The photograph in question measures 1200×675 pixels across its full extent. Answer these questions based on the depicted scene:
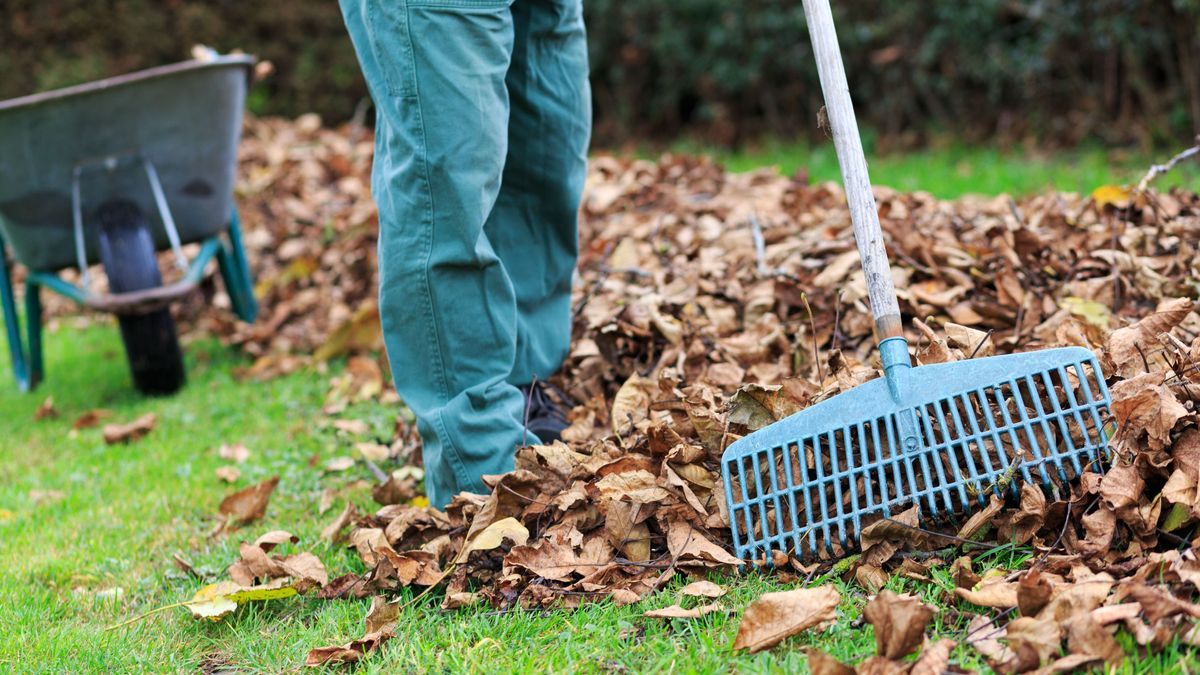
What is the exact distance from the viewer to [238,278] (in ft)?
13.6

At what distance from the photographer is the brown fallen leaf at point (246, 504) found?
2.47 m

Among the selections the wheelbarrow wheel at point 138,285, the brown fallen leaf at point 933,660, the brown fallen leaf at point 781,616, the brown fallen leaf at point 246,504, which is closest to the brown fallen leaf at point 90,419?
the wheelbarrow wheel at point 138,285

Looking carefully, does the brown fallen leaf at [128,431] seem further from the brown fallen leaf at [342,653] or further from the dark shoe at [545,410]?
the brown fallen leaf at [342,653]

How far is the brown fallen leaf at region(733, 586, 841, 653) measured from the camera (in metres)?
1.59

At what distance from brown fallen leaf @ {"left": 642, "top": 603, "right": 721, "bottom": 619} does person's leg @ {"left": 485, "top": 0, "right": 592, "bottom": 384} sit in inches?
A: 36.9

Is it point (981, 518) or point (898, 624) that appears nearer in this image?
point (898, 624)

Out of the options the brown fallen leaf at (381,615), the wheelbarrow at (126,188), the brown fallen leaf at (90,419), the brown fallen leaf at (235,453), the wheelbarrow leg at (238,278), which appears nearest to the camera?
the brown fallen leaf at (381,615)

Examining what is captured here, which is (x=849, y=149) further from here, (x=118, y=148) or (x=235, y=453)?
(x=118, y=148)

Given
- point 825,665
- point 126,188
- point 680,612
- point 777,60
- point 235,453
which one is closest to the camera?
point 825,665

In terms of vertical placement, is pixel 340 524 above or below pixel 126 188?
below

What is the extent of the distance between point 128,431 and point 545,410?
4.75 ft

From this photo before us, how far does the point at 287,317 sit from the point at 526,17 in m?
2.30

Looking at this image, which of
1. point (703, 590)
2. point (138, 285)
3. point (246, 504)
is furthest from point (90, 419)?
point (703, 590)

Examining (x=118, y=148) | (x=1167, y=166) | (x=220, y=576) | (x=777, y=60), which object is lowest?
(x=220, y=576)
